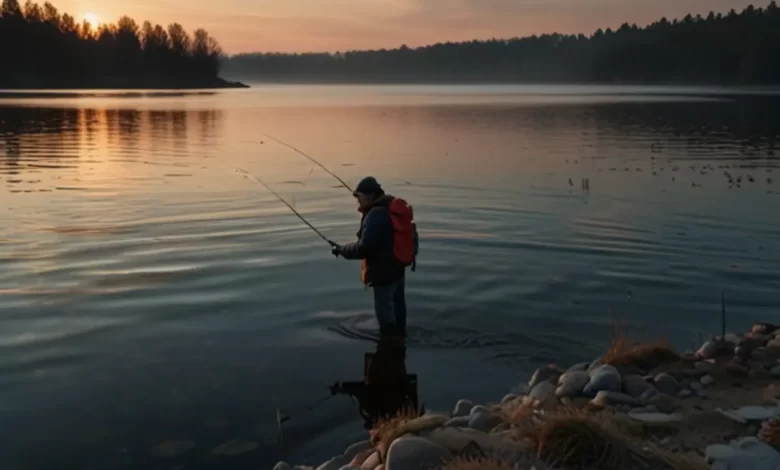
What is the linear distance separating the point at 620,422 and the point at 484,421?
111 centimetres

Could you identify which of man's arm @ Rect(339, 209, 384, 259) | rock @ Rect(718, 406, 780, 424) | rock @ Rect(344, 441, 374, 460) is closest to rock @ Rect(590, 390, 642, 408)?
rock @ Rect(718, 406, 780, 424)

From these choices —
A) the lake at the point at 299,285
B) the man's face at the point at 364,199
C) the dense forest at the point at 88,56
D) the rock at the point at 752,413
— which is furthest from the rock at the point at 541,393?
the dense forest at the point at 88,56

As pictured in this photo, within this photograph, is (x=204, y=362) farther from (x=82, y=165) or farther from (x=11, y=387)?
(x=82, y=165)

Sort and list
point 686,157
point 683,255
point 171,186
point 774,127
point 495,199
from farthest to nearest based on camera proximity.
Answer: point 774,127 → point 686,157 → point 171,186 → point 495,199 → point 683,255

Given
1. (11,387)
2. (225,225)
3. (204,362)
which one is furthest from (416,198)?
(11,387)

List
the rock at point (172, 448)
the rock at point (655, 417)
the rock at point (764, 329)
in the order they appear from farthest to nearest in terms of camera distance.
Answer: the rock at point (764, 329) < the rock at point (172, 448) < the rock at point (655, 417)

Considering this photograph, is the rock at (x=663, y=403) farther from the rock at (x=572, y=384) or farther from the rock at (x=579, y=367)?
the rock at (x=579, y=367)

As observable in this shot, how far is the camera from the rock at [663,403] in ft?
22.3

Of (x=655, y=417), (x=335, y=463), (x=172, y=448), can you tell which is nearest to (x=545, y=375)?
(x=655, y=417)

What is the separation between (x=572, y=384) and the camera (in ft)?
24.7

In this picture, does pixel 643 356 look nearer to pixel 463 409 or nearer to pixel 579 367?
pixel 579 367

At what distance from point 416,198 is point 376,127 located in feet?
82.6

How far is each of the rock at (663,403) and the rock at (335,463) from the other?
252 cm

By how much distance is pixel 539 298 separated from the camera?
40.0ft
